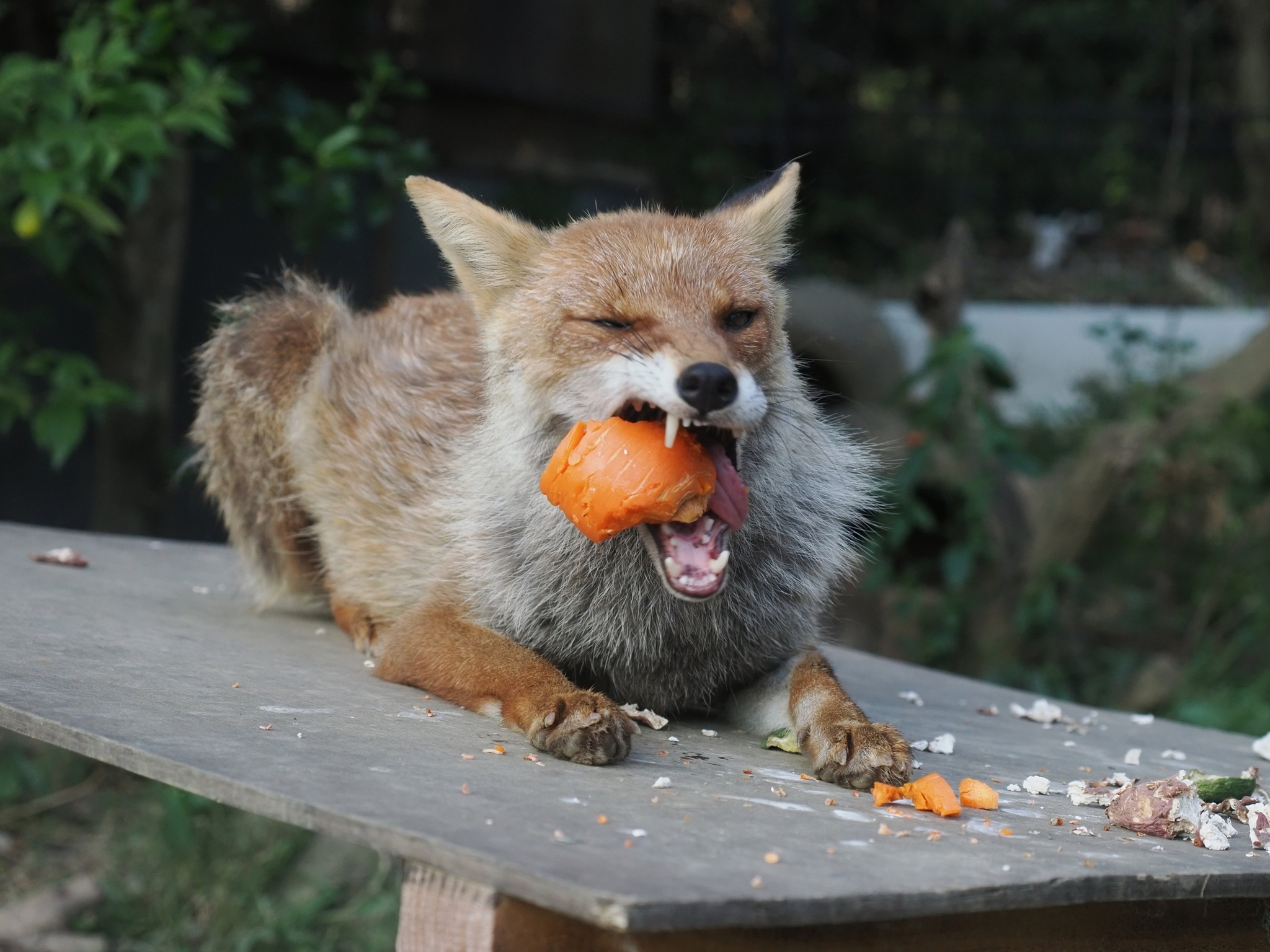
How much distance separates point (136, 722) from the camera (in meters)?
2.38

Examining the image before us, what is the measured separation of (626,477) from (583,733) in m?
0.49

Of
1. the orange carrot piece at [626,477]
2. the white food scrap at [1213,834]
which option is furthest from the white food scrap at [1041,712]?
the orange carrot piece at [626,477]

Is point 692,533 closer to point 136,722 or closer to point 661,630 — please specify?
point 661,630

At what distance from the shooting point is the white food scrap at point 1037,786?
2.81 meters

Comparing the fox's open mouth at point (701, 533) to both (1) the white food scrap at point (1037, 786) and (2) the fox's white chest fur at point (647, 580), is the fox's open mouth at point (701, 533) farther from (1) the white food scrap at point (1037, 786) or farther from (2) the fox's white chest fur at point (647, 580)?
(1) the white food scrap at point (1037, 786)

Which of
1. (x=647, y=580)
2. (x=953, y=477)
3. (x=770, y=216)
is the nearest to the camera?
(x=647, y=580)

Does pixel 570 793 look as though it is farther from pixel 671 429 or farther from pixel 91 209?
pixel 91 209

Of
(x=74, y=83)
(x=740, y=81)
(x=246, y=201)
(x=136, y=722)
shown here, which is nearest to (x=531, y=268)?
(x=136, y=722)

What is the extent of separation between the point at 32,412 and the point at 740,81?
6598mm

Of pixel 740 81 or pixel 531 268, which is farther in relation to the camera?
pixel 740 81

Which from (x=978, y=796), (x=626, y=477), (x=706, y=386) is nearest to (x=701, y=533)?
(x=626, y=477)

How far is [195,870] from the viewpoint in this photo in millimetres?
4832

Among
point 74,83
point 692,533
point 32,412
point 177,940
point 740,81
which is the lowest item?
point 177,940

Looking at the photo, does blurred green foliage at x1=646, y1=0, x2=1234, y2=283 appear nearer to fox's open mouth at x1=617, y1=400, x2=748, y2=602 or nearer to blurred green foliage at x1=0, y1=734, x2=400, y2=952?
blurred green foliage at x1=0, y1=734, x2=400, y2=952
